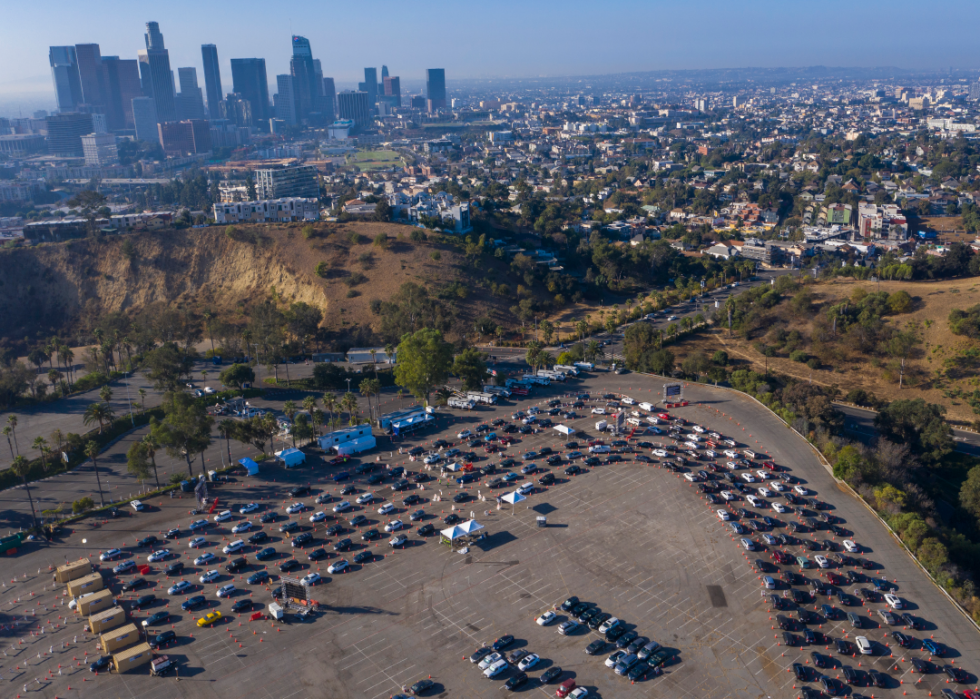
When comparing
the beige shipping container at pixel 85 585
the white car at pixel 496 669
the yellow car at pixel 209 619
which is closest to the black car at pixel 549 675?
the white car at pixel 496 669

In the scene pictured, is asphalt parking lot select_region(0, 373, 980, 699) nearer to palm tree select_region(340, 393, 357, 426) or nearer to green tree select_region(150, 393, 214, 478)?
green tree select_region(150, 393, 214, 478)

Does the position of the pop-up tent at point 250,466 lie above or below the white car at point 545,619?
above

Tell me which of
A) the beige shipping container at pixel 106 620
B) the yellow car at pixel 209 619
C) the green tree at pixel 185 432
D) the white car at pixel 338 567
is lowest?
the white car at pixel 338 567

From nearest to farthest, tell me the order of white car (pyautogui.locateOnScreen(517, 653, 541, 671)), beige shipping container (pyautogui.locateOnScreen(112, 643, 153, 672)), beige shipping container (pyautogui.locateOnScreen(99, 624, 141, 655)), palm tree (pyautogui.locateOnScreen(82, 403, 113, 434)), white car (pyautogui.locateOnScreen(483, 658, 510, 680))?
white car (pyautogui.locateOnScreen(483, 658, 510, 680)) < white car (pyautogui.locateOnScreen(517, 653, 541, 671)) < beige shipping container (pyautogui.locateOnScreen(112, 643, 153, 672)) < beige shipping container (pyautogui.locateOnScreen(99, 624, 141, 655)) < palm tree (pyautogui.locateOnScreen(82, 403, 113, 434))

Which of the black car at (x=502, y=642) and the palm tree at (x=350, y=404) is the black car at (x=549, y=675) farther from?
the palm tree at (x=350, y=404)

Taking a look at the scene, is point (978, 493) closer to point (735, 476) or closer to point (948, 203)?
point (735, 476)

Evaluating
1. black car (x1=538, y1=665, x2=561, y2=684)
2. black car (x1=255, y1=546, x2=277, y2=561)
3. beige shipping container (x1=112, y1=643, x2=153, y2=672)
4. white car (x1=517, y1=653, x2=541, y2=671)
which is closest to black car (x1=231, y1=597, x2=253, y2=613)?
black car (x1=255, y1=546, x2=277, y2=561)
